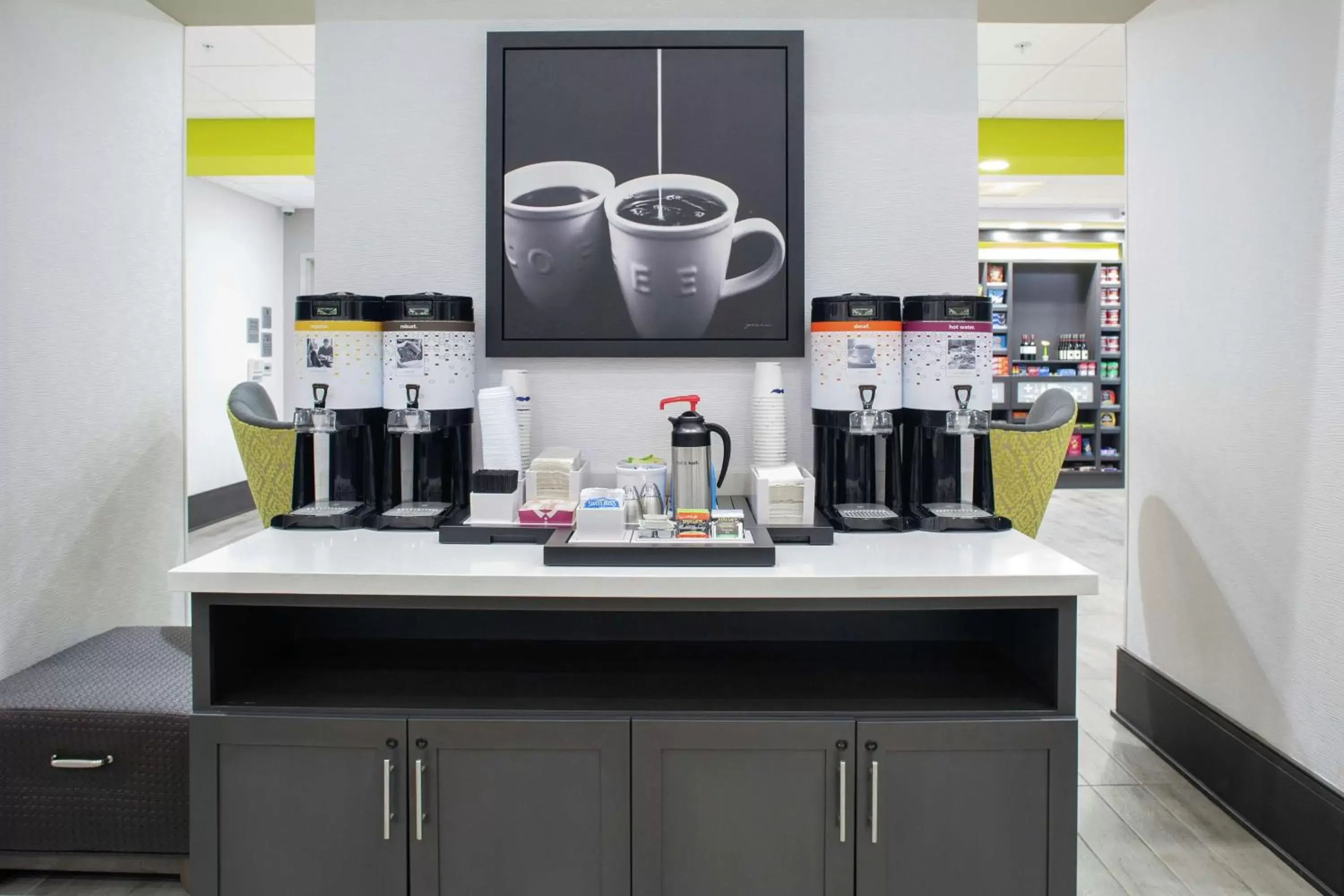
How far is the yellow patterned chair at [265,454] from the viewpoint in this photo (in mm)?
3689

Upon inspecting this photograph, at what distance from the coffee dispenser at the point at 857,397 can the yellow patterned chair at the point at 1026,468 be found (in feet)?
5.64

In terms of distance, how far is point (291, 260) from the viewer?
948 centimetres

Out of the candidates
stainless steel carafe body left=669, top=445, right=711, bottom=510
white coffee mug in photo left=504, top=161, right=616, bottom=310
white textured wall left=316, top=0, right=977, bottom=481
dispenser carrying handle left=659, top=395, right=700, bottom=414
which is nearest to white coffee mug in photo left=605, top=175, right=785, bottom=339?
white coffee mug in photo left=504, top=161, right=616, bottom=310

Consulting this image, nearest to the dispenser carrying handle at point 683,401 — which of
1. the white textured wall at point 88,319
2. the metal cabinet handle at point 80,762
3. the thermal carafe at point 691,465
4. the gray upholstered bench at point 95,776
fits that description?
the thermal carafe at point 691,465

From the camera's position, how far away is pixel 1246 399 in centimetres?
259

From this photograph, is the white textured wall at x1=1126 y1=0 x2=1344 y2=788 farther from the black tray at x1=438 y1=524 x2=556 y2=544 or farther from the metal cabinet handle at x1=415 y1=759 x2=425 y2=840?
the metal cabinet handle at x1=415 y1=759 x2=425 y2=840

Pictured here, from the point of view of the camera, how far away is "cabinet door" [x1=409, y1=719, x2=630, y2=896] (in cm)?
168

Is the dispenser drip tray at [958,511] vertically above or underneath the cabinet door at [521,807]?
above

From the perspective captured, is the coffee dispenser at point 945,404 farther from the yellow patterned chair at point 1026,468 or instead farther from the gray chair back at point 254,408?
the gray chair back at point 254,408

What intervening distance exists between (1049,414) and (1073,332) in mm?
6575

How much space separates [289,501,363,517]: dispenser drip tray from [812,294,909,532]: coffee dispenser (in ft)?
3.65

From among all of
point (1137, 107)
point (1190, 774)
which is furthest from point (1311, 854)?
point (1137, 107)

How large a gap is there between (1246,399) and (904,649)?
133 cm

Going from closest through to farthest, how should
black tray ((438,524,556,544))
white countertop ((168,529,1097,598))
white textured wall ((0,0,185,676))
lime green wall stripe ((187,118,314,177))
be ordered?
white countertop ((168,529,1097,598)) → black tray ((438,524,556,544)) → white textured wall ((0,0,185,676)) → lime green wall stripe ((187,118,314,177))
